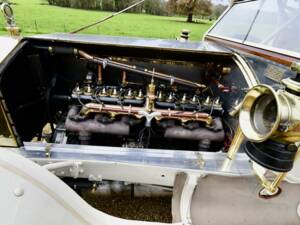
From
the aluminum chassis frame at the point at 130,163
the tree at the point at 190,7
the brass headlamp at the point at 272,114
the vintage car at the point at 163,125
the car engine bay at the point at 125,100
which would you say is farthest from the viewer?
the tree at the point at 190,7

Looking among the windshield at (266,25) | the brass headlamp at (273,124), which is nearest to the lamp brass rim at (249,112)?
the brass headlamp at (273,124)

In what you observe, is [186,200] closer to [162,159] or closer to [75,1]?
[162,159]

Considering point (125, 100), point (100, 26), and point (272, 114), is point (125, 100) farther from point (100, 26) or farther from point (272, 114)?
point (100, 26)

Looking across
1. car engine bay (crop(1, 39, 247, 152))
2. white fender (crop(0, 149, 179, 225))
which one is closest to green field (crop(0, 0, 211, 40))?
car engine bay (crop(1, 39, 247, 152))

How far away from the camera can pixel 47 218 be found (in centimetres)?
79

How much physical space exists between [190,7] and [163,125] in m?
17.1

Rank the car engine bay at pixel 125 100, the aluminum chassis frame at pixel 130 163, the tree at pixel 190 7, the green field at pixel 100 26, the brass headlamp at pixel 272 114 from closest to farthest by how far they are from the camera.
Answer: the brass headlamp at pixel 272 114, the aluminum chassis frame at pixel 130 163, the car engine bay at pixel 125 100, the green field at pixel 100 26, the tree at pixel 190 7

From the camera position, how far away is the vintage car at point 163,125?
808 mm

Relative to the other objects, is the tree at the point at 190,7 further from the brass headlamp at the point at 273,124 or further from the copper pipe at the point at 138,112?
the brass headlamp at the point at 273,124

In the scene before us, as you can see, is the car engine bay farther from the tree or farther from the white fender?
the tree

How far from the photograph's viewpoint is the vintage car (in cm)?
81

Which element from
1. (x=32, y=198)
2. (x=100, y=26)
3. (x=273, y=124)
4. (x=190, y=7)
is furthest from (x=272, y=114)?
(x=190, y=7)

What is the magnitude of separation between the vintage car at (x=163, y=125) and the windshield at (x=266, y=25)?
13 millimetres

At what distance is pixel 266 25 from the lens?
6.33ft
